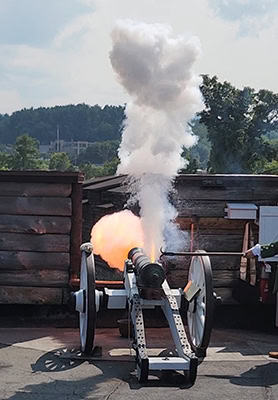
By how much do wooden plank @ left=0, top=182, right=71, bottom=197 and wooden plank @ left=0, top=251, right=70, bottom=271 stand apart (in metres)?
0.84

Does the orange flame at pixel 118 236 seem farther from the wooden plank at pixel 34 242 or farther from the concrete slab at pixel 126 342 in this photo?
the concrete slab at pixel 126 342

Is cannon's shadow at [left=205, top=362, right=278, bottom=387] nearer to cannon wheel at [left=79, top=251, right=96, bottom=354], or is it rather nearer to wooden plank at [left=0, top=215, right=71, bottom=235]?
cannon wheel at [left=79, top=251, right=96, bottom=354]

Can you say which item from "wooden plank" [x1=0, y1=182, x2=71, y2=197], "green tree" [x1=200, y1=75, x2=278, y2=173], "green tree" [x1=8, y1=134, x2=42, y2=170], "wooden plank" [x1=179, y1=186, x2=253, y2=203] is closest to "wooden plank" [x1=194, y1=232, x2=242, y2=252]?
"wooden plank" [x1=179, y1=186, x2=253, y2=203]

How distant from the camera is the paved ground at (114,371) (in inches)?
240

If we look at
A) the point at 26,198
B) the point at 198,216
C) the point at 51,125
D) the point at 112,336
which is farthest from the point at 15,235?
the point at 51,125

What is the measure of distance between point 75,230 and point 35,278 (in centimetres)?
89

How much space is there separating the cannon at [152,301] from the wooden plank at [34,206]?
5.38ft

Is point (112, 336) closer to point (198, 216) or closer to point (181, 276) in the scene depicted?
point (181, 276)

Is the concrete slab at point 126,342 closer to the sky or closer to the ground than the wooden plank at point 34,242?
closer to the ground

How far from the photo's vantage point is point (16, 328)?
29.8 ft

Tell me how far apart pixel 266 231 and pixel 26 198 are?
11.2 feet

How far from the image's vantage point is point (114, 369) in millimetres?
6957

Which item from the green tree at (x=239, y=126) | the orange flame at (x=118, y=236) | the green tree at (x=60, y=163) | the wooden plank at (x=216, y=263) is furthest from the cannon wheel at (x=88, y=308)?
the green tree at (x=60, y=163)

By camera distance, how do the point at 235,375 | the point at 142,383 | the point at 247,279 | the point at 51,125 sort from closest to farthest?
the point at 142,383 < the point at 235,375 < the point at 247,279 < the point at 51,125
